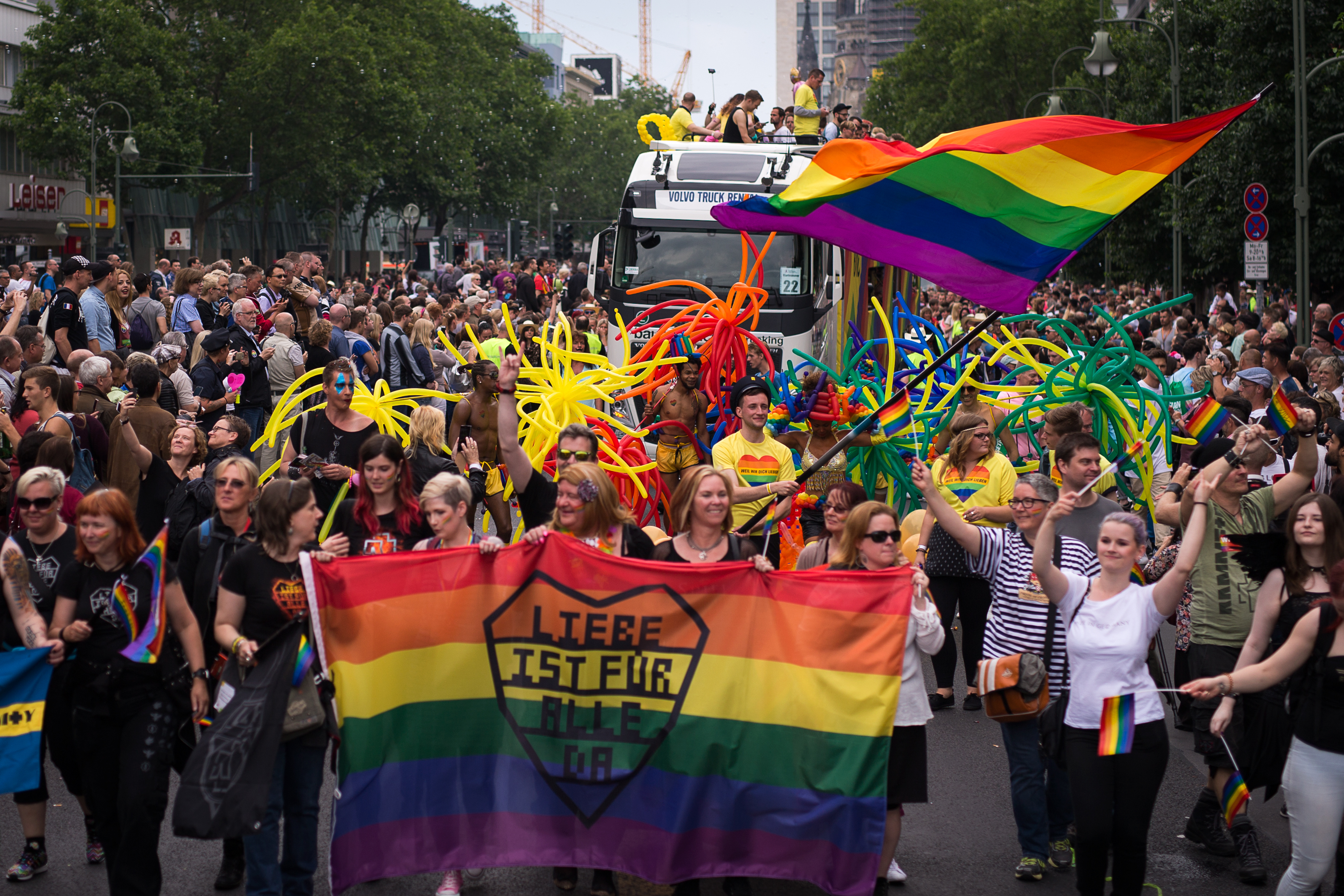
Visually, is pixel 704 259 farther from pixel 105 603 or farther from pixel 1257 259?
pixel 105 603

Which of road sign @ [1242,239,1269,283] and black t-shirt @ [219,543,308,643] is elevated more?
road sign @ [1242,239,1269,283]

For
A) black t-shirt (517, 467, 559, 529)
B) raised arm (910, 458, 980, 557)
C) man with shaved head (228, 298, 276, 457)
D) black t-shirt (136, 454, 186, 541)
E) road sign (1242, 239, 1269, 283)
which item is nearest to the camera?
raised arm (910, 458, 980, 557)

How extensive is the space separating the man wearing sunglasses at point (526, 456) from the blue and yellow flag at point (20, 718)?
6.74ft

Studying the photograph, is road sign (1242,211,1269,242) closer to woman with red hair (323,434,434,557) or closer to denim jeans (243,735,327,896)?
woman with red hair (323,434,434,557)

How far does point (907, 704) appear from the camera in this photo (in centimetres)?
543

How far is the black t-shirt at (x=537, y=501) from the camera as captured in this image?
6703mm

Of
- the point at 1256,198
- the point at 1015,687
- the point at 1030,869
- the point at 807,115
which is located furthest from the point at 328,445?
the point at 1256,198

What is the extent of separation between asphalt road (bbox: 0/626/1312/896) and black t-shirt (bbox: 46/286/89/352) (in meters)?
6.09

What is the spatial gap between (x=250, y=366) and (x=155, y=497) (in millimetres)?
3537

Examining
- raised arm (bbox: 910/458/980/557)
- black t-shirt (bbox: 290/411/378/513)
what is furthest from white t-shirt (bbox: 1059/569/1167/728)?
black t-shirt (bbox: 290/411/378/513)

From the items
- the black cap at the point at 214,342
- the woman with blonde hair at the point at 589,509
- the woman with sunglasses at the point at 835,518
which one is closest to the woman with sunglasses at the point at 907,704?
the woman with sunglasses at the point at 835,518

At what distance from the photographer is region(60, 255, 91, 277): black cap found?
41.7ft

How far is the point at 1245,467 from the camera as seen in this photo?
6051 mm

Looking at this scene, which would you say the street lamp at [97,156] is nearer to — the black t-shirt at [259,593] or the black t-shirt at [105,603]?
the black t-shirt at [105,603]
